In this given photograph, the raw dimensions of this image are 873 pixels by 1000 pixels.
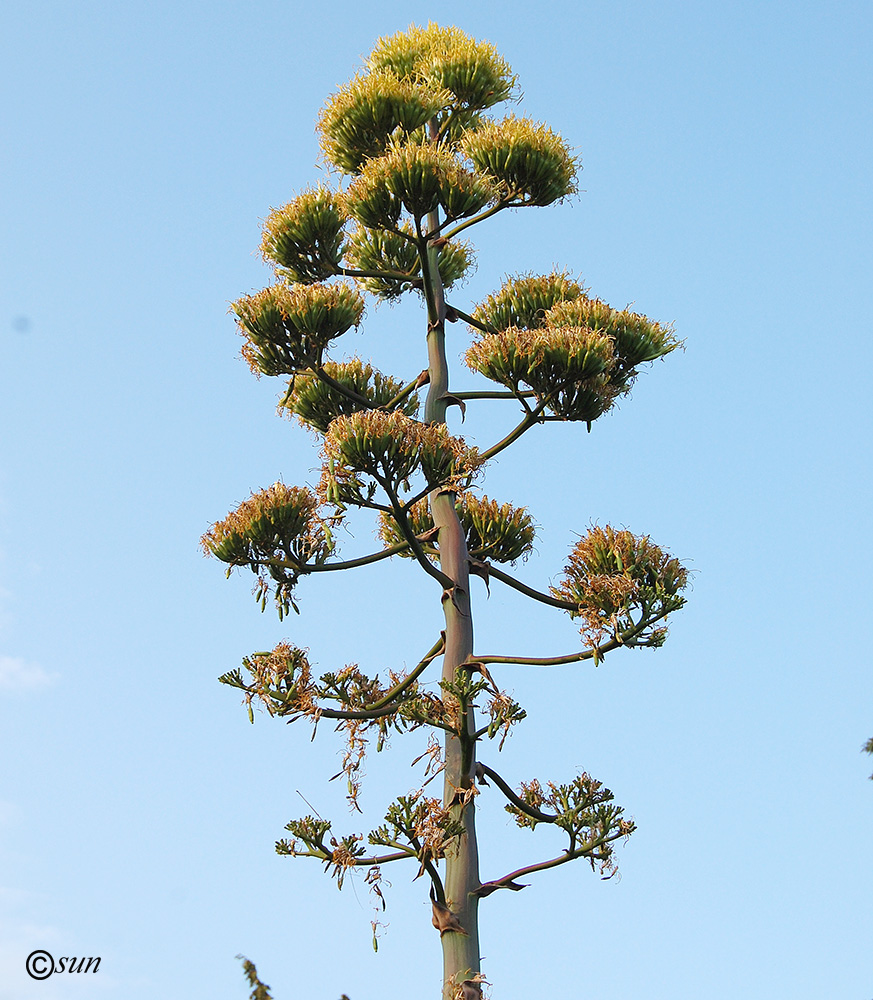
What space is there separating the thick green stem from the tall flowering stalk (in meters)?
0.01

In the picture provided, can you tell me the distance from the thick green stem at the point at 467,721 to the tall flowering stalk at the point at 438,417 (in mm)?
14

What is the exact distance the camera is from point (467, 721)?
7.30m

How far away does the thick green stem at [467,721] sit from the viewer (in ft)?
23.3

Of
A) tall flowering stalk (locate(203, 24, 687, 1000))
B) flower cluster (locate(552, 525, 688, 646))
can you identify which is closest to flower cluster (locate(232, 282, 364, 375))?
tall flowering stalk (locate(203, 24, 687, 1000))

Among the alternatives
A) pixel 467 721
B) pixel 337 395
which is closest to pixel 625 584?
pixel 467 721

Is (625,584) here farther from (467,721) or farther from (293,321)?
(293,321)

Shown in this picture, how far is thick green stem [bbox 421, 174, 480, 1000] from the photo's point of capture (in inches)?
279

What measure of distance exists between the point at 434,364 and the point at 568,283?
1.19 metres

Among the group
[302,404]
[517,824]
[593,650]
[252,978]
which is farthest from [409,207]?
[252,978]

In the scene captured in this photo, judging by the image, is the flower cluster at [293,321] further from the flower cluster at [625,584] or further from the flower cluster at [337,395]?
the flower cluster at [625,584]

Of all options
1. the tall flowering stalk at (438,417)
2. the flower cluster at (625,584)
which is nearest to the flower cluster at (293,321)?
the tall flowering stalk at (438,417)

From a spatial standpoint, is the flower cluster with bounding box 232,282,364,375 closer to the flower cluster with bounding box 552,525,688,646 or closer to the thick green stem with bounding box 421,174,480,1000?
the thick green stem with bounding box 421,174,480,1000

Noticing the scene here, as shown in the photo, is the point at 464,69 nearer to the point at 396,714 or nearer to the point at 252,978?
the point at 396,714

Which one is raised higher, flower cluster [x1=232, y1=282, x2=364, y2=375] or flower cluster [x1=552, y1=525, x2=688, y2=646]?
flower cluster [x1=232, y1=282, x2=364, y2=375]
